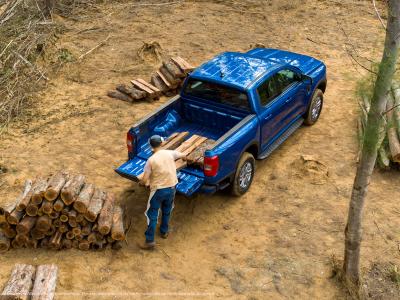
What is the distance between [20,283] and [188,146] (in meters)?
3.37

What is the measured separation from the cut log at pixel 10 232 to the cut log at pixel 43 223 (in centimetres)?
39

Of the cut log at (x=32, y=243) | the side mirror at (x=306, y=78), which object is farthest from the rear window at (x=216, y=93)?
the cut log at (x=32, y=243)

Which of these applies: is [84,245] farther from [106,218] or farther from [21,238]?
[21,238]

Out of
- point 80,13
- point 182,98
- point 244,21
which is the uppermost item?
point 182,98

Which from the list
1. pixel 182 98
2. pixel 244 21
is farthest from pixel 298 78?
pixel 244 21

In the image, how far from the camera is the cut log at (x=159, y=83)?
38.2ft

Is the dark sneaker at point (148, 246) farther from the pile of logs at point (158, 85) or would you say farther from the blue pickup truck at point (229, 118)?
the pile of logs at point (158, 85)

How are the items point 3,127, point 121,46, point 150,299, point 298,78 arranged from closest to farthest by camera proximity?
point 150,299 → point 298,78 → point 3,127 → point 121,46

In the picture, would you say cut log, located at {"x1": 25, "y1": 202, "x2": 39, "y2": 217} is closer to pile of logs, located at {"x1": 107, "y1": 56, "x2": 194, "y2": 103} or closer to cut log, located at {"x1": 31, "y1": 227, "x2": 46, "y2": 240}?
cut log, located at {"x1": 31, "y1": 227, "x2": 46, "y2": 240}

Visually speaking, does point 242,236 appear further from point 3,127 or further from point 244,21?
point 244,21

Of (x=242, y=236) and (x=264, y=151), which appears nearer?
(x=242, y=236)

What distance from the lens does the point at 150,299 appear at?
6488mm

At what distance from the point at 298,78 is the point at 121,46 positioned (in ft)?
21.4

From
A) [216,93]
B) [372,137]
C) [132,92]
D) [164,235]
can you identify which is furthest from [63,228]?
[132,92]
